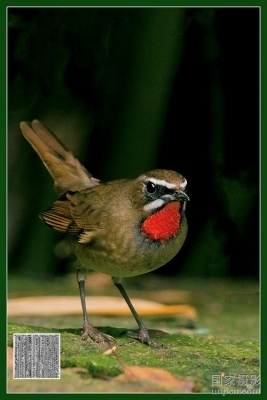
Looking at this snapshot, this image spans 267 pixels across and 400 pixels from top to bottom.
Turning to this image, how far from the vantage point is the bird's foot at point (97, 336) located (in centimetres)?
471

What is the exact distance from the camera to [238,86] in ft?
17.1

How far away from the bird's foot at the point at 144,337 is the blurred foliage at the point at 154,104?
775mm

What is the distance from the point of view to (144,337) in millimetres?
4906

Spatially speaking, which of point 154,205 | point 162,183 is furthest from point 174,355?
point 162,183

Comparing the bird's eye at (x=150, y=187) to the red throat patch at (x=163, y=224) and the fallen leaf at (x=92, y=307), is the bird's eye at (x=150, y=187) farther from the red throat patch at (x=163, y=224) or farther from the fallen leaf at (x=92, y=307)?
the fallen leaf at (x=92, y=307)

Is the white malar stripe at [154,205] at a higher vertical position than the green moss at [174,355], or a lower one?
higher

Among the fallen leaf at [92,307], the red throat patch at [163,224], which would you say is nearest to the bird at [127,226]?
the red throat patch at [163,224]

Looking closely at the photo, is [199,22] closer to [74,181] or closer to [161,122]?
[161,122]

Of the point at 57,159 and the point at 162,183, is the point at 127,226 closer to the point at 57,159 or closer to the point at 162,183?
the point at 162,183

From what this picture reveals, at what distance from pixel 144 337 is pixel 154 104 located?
1.57m

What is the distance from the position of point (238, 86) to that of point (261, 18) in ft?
2.80

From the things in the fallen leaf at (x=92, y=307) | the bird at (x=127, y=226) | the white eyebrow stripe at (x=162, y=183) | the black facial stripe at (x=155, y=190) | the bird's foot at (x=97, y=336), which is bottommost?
the fallen leaf at (x=92, y=307)

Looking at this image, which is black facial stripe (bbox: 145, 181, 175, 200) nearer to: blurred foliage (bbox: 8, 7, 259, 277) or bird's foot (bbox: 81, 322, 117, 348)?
blurred foliage (bbox: 8, 7, 259, 277)

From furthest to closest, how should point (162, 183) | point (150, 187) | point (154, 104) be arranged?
point (154, 104), point (150, 187), point (162, 183)
